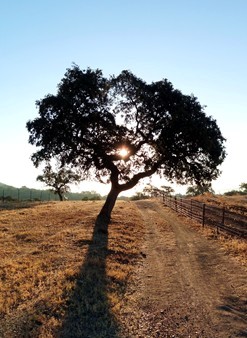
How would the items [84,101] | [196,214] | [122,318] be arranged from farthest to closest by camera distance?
[196,214], [84,101], [122,318]

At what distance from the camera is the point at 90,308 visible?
11.7m

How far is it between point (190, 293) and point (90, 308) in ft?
13.4

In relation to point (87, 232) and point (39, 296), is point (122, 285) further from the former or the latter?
point (87, 232)

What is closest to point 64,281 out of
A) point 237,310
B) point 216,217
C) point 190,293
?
point 190,293

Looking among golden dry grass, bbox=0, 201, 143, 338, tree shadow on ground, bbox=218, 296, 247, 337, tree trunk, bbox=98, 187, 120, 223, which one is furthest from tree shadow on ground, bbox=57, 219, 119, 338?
tree trunk, bbox=98, 187, 120, 223

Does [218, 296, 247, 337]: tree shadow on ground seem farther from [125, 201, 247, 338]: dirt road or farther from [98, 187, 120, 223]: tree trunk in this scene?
[98, 187, 120, 223]: tree trunk

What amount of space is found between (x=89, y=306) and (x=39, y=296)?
2135 millimetres

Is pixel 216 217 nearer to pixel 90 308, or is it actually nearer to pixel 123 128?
pixel 123 128

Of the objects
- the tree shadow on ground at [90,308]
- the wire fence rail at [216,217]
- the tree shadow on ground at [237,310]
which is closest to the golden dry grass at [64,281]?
the tree shadow on ground at [90,308]

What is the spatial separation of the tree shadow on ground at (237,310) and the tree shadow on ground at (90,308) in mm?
3691

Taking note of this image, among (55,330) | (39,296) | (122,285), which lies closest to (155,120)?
(122,285)

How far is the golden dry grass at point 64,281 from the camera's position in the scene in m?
10.7

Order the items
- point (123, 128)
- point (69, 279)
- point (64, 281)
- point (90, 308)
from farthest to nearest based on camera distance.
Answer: point (123, 128) → point (69, 279) → point (64, 281) → point (90, 308)

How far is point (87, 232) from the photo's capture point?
85.9 ft
